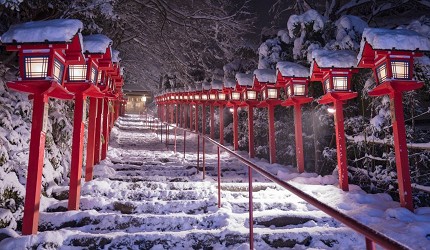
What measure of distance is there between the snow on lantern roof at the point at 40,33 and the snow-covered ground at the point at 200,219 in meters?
2.45

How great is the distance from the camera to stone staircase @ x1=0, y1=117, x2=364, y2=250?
12.1 ft

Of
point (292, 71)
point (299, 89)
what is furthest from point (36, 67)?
point (299, 89)

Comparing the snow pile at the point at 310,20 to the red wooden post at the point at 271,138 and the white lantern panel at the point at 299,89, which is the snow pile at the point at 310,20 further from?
the red wooden post at the point at 271,138

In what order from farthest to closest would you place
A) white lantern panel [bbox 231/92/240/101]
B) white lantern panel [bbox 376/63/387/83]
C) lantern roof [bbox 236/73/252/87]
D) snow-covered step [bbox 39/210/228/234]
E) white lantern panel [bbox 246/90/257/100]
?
white lantern panel [bbox 231/92/240/101]
lantern roof [bbox 236/73/252/87]
white lantern panel [bbox 246/90/257/100]
white lantern panel [bbox 376/63/387/83]
snow-covered step [bbox 39/210/228/234]

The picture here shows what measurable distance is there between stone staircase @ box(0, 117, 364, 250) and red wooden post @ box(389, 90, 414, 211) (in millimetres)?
1353

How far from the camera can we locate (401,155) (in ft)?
15.9

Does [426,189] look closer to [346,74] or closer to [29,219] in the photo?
[346,74]

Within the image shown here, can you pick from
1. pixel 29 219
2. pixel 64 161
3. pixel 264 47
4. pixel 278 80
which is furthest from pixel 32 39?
pixel 264 47

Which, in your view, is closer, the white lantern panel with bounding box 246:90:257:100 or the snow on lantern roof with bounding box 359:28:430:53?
the snow on lantern roof with bounding box 359:28:430:53

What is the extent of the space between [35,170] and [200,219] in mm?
2429

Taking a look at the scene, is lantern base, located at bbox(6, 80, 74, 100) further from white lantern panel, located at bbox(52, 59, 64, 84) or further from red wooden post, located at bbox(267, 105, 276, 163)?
red wooden post, located at bbox(267, 105, 276, 163)

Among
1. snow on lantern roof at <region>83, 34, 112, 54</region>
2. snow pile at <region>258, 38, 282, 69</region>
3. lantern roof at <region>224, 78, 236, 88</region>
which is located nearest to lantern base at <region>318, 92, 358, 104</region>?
snow on lantern roof at <region>83, 34, 112, 54</region>

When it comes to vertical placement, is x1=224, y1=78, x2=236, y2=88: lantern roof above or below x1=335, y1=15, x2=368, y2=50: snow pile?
below

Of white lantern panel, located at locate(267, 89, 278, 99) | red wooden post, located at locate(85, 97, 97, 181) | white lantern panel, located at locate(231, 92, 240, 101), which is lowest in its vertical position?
red wooden post, located at locate(85, 97, 97, 181)
